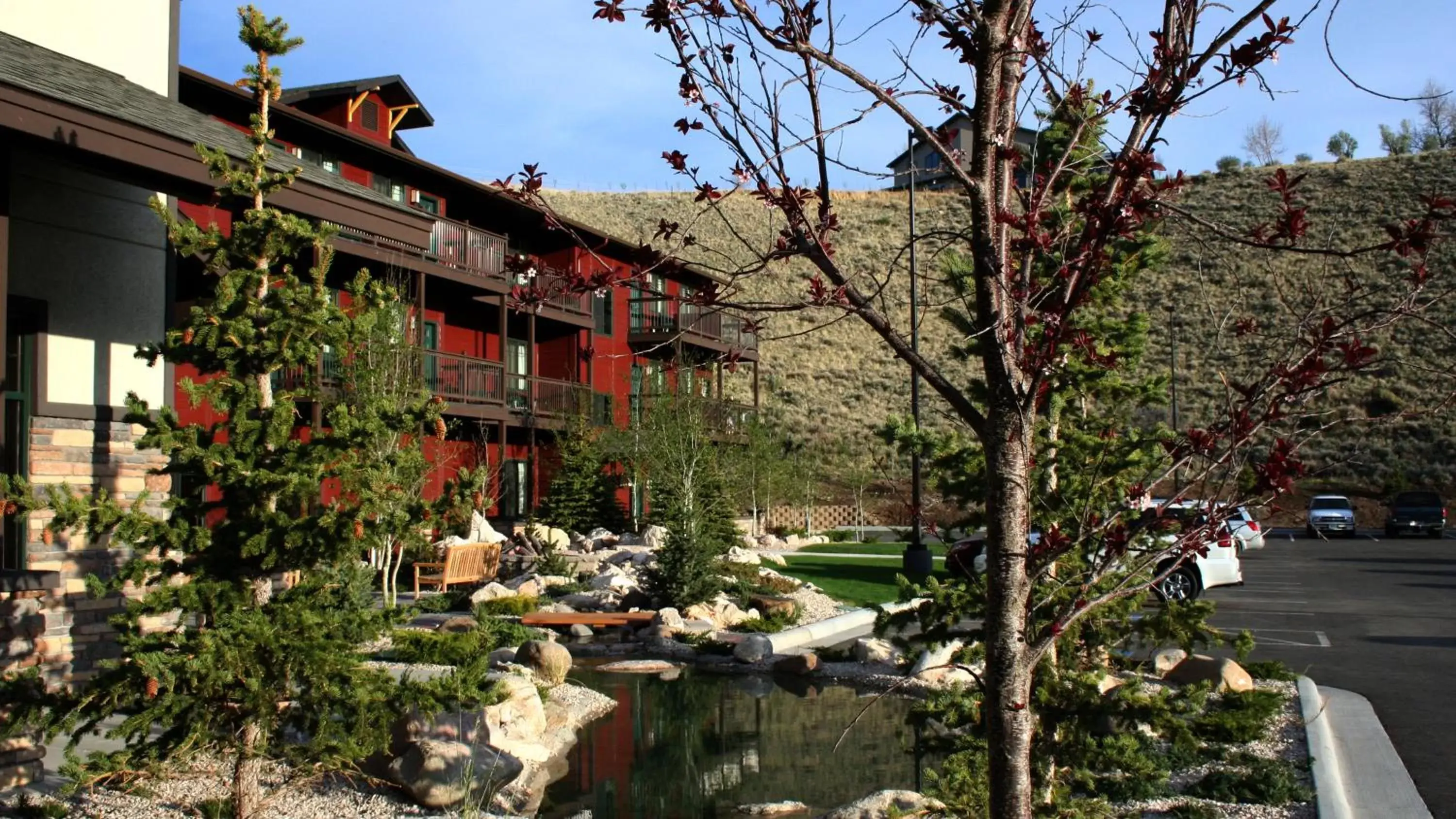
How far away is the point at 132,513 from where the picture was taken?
640 cm

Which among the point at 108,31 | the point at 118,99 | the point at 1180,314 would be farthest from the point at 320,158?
the point at 1180,314

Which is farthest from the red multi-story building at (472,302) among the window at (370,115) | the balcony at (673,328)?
the balcony at (673,328)

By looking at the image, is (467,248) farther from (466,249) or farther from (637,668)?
(637,668)

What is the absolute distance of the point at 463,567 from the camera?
2064cm

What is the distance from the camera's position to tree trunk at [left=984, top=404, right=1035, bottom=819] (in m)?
3.68

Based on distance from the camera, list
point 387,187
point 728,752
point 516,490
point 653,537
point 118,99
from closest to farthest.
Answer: point 118,99, point 728,752, point 653,537, point 387,187, point 516,490

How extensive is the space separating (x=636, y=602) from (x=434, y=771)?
10842 mm

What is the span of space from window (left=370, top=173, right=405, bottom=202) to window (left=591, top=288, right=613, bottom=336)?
30.3ft

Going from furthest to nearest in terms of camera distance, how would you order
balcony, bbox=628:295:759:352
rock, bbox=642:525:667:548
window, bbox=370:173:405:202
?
balcony, bbox=628:295:759:352 < window, bbox=370:173:405:202 < rock, bbox=642:525:667:548

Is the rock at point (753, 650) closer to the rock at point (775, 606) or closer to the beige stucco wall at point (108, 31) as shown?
the rock at point (775, 606)

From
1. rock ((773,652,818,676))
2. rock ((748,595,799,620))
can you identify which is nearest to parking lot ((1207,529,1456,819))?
rock ((773,652,818,676))

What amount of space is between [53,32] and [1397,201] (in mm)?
77648

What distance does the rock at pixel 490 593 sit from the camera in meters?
18.5

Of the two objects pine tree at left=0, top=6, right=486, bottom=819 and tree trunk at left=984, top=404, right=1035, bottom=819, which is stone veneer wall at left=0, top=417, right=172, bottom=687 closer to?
pine tree at left=0, top=6, right=486, bottom=819
